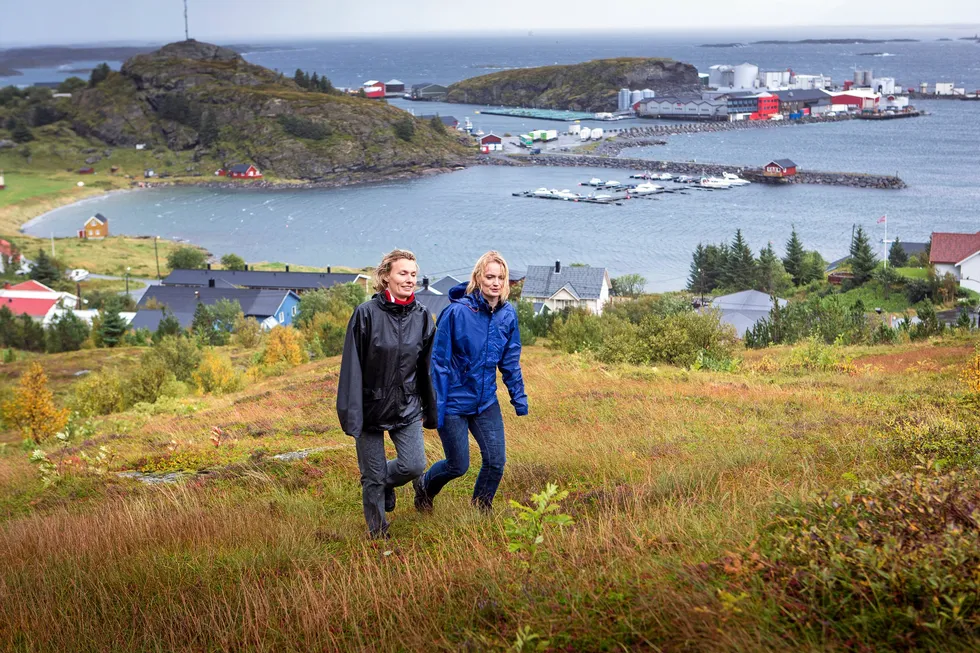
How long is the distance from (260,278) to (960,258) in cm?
3553

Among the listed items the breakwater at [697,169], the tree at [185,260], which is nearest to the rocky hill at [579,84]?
the breakwater at [697,169]

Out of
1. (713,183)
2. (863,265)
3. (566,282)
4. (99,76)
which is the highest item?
(99,76)

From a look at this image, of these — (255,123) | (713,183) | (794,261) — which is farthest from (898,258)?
(255,123)

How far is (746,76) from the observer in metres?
160

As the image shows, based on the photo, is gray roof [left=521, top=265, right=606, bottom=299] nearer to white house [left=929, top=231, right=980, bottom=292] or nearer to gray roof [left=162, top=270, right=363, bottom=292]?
gray roof [left=162, top=270, right=363, bottom=292]

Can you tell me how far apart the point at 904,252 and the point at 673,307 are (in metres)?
21.9

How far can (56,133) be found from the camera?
109 m

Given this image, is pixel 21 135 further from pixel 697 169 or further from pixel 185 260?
pixel 697 169

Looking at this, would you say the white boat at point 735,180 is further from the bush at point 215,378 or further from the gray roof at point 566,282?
the bush at point 215,378

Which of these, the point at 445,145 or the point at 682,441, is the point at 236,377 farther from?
the point at 445,145

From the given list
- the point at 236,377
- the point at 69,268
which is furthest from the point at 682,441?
the point at 69,268

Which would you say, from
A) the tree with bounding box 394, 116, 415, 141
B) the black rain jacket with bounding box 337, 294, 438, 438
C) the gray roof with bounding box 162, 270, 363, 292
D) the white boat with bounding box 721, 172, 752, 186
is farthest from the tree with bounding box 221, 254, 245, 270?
the black rain jacket with bounding box 337, 294, 438, 438

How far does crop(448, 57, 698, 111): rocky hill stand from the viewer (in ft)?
506

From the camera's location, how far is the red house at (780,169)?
80938 millimetres
